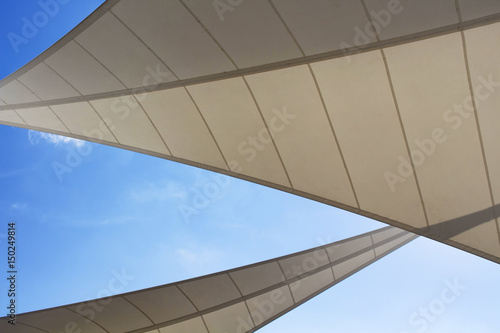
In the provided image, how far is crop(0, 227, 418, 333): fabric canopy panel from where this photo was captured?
1319cm

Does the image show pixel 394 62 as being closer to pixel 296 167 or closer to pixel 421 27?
pixel 421 27

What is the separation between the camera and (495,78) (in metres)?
9.12

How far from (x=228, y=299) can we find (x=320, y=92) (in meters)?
8.91

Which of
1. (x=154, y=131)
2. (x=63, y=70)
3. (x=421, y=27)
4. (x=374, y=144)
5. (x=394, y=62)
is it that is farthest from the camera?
(x=154, y=131)

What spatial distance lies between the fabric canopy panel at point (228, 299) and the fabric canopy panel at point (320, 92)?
170 inches

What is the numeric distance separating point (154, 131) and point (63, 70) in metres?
3.05

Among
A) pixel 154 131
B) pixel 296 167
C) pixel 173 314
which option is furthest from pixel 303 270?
pixel 154 131

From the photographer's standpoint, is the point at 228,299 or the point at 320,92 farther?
the point at 228,299

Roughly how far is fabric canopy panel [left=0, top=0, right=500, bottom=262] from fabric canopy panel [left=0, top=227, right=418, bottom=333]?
4.32 m

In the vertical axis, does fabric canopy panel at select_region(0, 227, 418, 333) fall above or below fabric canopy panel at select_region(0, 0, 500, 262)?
below

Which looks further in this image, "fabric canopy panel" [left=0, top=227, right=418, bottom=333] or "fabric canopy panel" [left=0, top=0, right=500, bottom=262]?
"fabric canopy panel" [left=0, top=227, right=418, bottom=333]

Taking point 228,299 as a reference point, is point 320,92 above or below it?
above

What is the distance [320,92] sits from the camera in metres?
10.8

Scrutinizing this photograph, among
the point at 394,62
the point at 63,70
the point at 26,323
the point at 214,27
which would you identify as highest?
the point at 63,70
